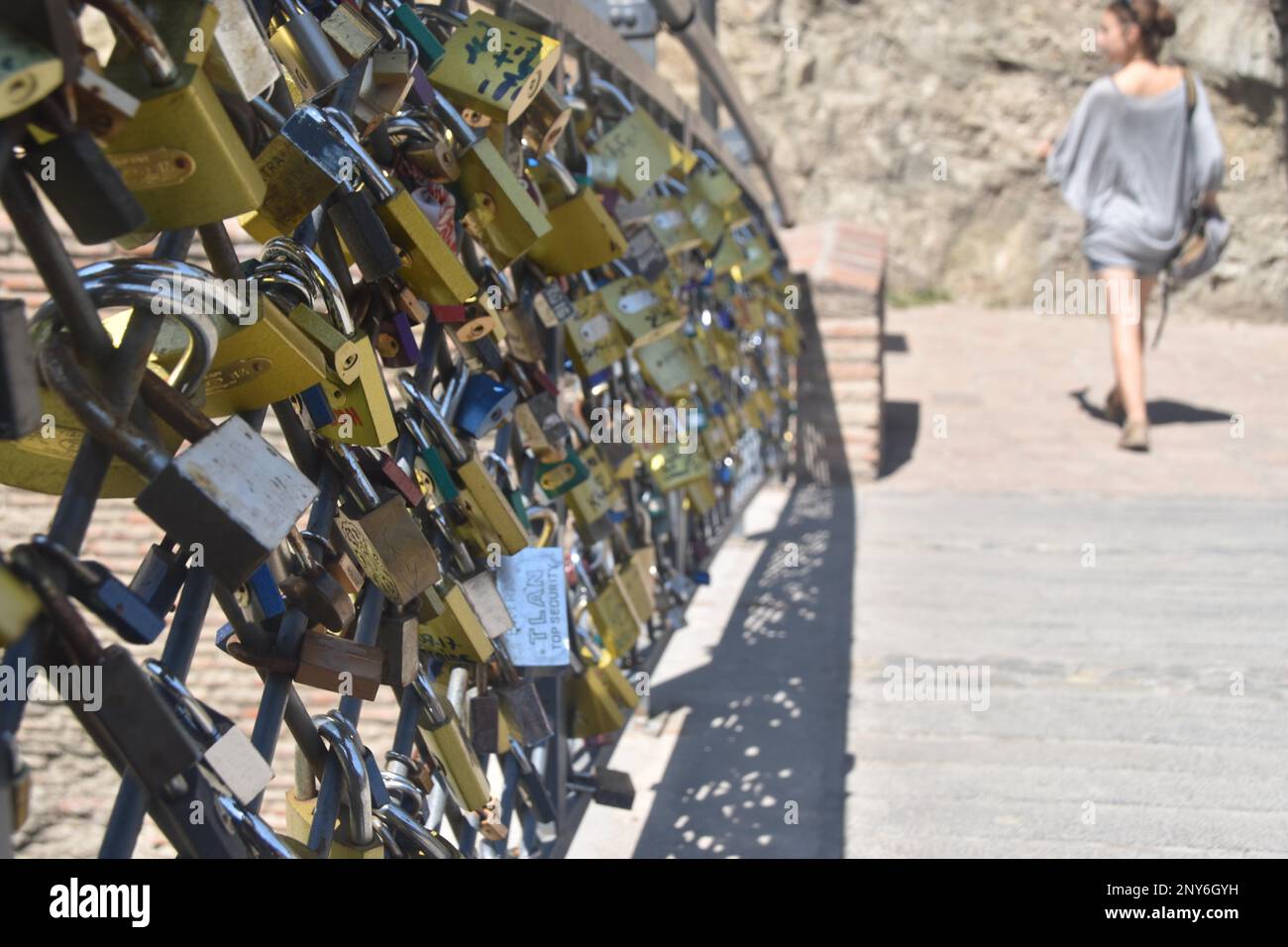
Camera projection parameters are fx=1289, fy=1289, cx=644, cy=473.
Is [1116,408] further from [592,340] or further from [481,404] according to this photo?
[481,404]

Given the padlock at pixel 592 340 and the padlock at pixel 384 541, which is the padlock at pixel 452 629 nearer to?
the padlock at pixel 384 541

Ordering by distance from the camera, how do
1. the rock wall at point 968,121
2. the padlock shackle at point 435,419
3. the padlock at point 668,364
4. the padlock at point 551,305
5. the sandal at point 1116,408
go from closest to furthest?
the padlock shackle at point 435,419 < the padlock at point 551,305 < the padlock at point 668,364 < the sandal at point 1116,408 < the rock wall at point 968,121

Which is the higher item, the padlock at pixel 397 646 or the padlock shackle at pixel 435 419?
the padlock shackle at pixel 435 419

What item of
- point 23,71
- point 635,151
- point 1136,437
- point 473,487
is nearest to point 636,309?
point 635,151

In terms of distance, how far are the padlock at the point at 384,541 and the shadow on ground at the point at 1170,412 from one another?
519 centimetres

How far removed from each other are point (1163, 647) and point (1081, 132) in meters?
3.22

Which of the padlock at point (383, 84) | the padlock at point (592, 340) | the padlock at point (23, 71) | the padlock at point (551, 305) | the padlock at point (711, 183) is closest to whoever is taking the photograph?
the padlock at point (23, 71)

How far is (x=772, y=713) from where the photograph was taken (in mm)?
2674

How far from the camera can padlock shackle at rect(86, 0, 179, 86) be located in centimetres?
66

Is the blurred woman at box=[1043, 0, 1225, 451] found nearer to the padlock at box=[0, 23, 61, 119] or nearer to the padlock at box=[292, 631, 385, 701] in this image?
the padlock at box=[292, 631, 385, 701]

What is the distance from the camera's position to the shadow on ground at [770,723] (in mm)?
2109

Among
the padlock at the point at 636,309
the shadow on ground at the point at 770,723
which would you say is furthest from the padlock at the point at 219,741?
the shadow on ground at the point at 770,723

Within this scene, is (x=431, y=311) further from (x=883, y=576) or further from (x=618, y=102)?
(x=883, y=576)
